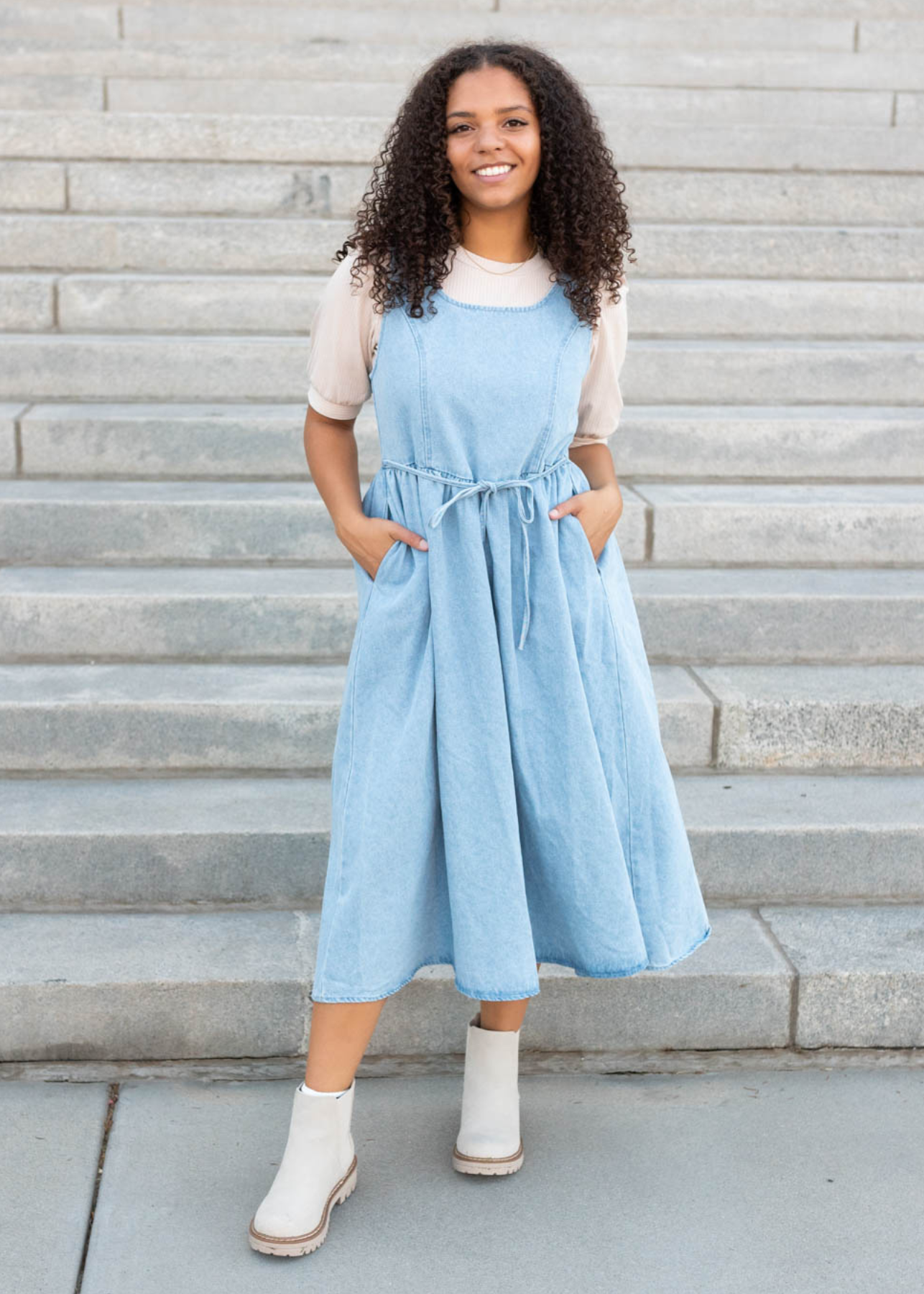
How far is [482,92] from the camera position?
7.18 ft

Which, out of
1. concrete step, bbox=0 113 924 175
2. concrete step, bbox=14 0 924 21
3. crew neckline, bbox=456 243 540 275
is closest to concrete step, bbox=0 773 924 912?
crew neckline, bbox=456 243 540 275

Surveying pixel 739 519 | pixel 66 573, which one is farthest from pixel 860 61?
pixel 66 573

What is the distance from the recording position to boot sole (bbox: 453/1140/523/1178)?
2.52m

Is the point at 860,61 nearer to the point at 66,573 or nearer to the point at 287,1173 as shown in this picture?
the point at 66,573

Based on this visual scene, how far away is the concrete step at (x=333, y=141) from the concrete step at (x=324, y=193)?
5cm

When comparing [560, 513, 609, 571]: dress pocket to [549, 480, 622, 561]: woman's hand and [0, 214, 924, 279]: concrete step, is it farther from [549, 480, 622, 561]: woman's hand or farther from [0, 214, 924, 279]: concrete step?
[0, 214, 924, 279]: concrete step

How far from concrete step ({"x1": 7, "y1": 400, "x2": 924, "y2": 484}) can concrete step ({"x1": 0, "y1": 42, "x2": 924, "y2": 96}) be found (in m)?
2.30

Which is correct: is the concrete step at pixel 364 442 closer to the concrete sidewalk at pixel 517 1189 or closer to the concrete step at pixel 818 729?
the concrete step at pixel 818 729

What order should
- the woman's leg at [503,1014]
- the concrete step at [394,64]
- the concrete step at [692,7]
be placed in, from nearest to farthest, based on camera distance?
the woman's leg at [503,1014] → the concrete step at [394,64] → the concrete step at [692,7]

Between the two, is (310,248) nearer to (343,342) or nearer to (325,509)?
(325,509)

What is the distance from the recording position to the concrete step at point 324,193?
5.32 m

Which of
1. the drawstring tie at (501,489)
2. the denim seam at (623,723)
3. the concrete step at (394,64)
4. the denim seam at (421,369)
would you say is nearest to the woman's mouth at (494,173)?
Answer: the denim seam at (421,369)

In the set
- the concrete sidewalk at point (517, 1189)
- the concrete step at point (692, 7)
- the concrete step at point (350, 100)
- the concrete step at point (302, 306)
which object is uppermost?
the concrete step at point (692, 7)

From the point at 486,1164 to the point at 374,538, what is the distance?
1158 mm
